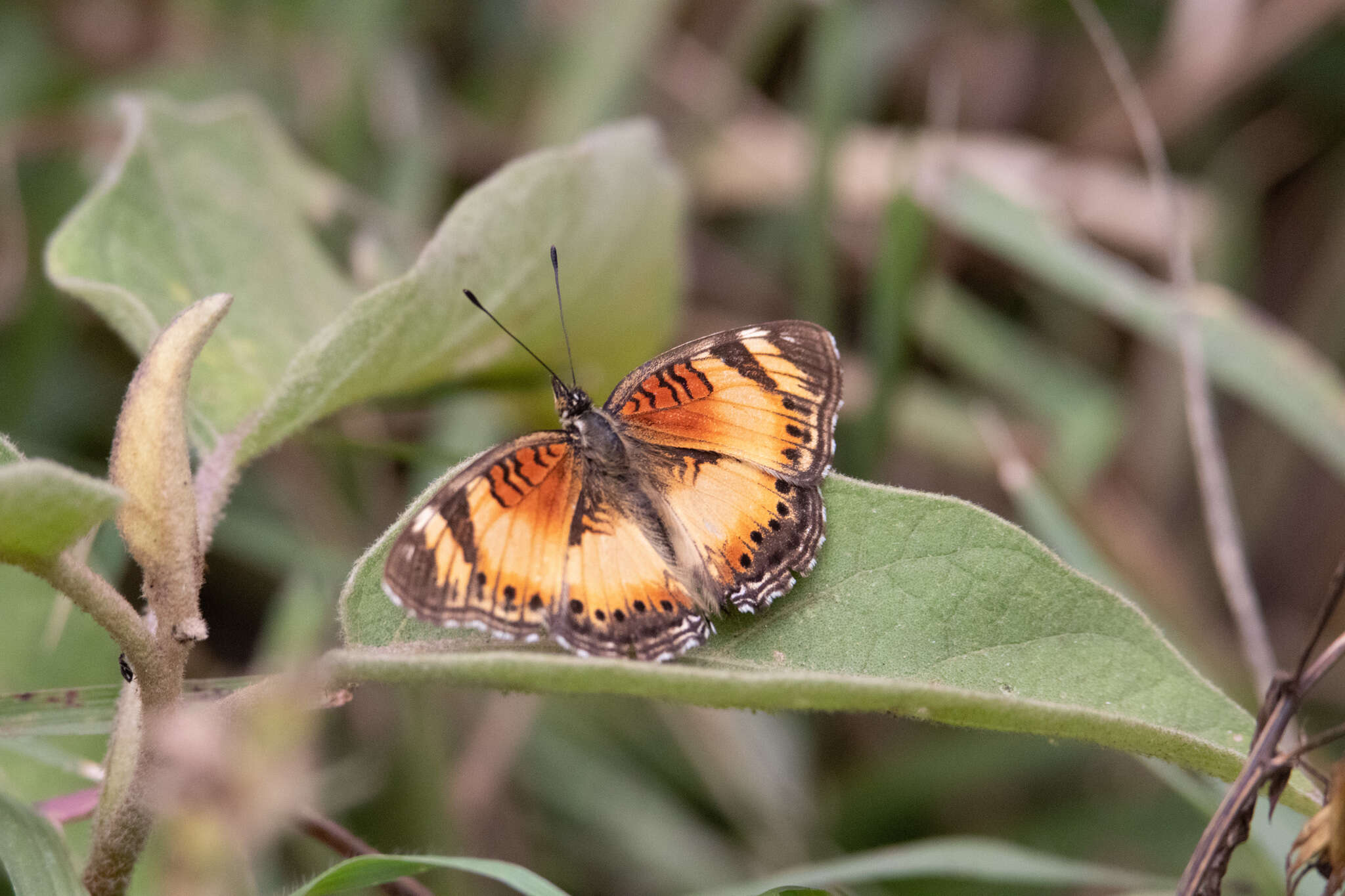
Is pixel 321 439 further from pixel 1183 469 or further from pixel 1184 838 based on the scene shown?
pixel 1183 469

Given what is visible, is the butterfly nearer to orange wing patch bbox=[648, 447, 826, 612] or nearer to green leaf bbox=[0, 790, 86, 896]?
orange wing patch bbox=[648, 447, 826, 612]

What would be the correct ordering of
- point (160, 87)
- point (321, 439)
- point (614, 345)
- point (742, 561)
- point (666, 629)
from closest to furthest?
point (666, 629), point (742, 561), point (321, 439), point (614, 345), point (160, 87)

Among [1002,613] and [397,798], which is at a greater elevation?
[1002,613]

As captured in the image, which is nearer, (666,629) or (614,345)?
(666,629)

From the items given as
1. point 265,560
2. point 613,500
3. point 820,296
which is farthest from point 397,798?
point 820,296

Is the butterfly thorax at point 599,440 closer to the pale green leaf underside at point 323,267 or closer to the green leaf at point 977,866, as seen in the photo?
the pale green leaf underside at point 323,267

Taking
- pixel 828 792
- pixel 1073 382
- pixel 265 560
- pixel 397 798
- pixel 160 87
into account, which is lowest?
pixel 828 792

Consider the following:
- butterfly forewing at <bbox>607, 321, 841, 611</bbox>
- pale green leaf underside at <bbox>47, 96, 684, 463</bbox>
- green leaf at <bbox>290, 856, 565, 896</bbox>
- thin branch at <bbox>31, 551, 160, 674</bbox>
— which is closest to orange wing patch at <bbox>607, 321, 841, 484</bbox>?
butterfly forewing at <bbox>607, 321, 841, 611</bbox>
